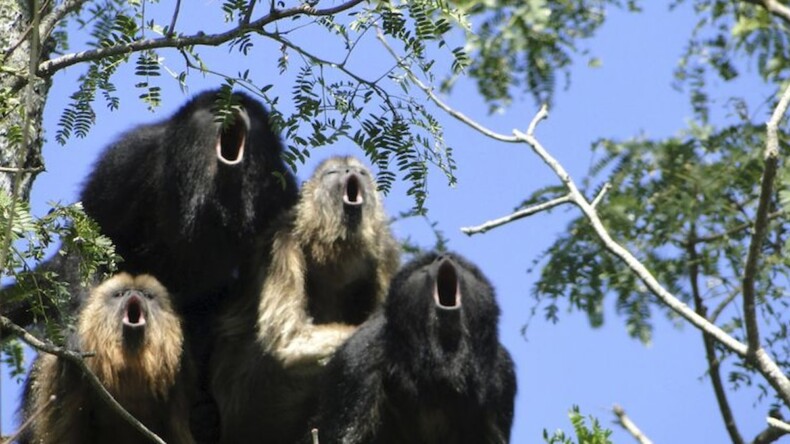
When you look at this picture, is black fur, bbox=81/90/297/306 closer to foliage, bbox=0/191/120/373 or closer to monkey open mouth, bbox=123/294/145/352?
monkey open mouth, bbox=123/294/145/352

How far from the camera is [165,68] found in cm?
568

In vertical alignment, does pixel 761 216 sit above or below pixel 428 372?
below

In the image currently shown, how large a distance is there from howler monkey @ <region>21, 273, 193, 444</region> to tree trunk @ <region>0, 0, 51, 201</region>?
2.51 ft

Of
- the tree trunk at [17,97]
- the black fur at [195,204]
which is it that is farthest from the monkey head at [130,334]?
the tree trunk at [17,97]

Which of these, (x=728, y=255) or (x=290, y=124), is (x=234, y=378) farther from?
(x=728, y=255)

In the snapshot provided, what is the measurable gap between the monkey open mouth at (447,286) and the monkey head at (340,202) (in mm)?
974

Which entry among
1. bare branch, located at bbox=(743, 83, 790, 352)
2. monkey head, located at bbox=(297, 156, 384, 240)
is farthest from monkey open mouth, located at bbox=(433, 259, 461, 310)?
bare branch, located at bbox=(743, 83, 790, 352)

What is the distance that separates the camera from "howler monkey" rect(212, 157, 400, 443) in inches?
276

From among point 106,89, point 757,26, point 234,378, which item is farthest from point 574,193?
point 757,26

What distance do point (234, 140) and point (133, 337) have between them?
122 cm

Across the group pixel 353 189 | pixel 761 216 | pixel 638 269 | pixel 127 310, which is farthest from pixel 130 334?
pixel 761 216

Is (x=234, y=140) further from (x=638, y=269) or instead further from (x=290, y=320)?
(x=638, y=269)

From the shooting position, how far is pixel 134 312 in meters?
6.56

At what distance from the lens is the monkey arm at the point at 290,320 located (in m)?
6.94
